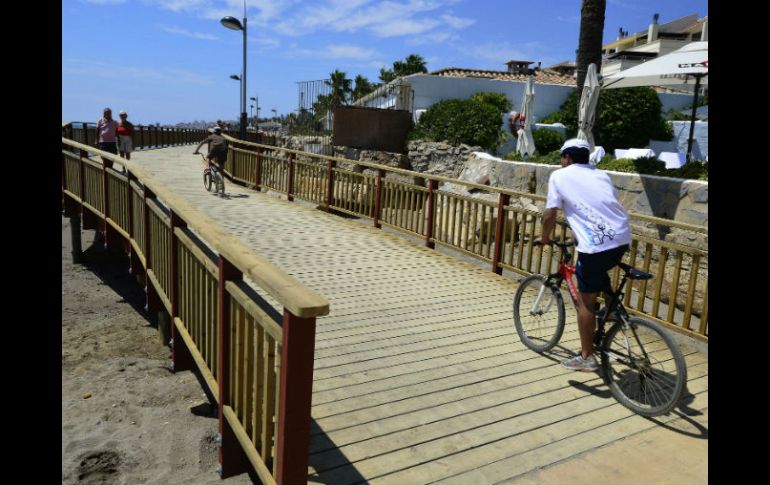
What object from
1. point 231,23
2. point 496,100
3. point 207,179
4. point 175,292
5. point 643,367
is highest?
point 231,23

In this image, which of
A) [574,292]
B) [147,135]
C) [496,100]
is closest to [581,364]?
[574,292]

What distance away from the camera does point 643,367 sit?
13.5ft

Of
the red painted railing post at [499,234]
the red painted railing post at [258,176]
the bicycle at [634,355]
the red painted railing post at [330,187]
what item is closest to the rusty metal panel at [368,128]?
the red painted railing post at [258,176]

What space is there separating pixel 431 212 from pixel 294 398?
275 inches

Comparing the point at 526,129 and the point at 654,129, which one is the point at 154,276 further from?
the point at 654,129

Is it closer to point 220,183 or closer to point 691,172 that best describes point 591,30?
point 691,172

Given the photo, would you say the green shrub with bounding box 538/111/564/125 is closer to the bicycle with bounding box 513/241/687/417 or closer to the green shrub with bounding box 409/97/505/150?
the green shrub with bounding box 409/97/505/150

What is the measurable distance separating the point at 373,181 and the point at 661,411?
7.82 metres

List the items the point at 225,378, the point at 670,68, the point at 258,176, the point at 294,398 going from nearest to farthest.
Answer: the point at 294,398 < the point at 225,378 < the point at 670,68 < the point at 258,176

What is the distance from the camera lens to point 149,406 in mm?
5676

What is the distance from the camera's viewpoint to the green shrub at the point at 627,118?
25.2 metres

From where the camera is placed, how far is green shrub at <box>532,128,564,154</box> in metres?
21.0

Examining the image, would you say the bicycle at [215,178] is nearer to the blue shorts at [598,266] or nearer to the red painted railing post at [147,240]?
the red painted railing post at [147,240]
